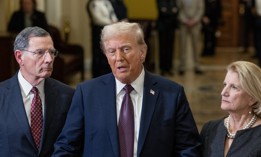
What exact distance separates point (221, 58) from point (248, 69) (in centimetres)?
1159

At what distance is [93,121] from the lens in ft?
10.5

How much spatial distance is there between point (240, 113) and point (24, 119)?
1.16 metres

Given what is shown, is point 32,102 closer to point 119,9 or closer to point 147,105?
point 147,105

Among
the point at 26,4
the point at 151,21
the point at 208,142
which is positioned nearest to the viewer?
the point at 208,142

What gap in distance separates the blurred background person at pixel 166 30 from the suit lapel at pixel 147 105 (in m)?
7.75

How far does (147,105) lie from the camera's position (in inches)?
127

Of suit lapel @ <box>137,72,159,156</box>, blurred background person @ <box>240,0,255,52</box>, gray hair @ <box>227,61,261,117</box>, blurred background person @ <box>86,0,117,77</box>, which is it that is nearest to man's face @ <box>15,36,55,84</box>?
suit lapel @ <box>137,72,159,156</box>

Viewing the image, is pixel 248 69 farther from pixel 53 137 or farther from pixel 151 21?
pixel 151 21

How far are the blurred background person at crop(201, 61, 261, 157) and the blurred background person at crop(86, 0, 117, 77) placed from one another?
6.39 metres

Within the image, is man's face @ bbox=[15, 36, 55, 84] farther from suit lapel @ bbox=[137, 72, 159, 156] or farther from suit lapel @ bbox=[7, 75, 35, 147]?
suit lapel @ bbox=[137, 72, 159, 156]

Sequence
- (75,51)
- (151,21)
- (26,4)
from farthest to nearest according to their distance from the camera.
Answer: (151,21) → (75,51) → (26,4)

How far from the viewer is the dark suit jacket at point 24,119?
3346 millimetres

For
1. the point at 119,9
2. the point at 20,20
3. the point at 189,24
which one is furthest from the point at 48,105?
the point at 189,24

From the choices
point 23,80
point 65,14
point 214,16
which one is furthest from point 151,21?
point 23,80
